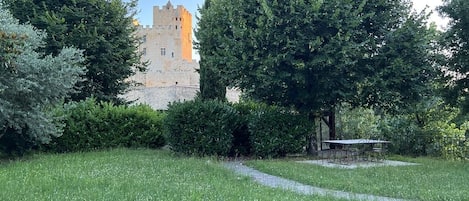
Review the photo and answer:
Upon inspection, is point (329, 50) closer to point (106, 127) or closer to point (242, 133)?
point (242, 133)

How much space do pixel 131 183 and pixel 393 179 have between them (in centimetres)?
546

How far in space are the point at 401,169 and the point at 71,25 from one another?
13.9 metres

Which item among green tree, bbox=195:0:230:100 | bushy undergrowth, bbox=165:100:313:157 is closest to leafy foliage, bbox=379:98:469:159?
bushy undergrowth, bbox=165:100:313:157

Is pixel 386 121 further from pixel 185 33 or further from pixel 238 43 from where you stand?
pixel 185 33

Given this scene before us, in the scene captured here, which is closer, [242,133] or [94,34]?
[242,133]

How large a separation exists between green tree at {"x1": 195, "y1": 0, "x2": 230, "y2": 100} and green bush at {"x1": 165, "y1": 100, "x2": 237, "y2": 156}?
62.0 inches

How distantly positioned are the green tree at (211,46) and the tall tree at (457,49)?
264 inches

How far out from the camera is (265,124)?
45.5 feet

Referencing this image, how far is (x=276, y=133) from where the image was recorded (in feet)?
45.5

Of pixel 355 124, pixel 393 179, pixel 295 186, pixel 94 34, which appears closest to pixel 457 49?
pixel 393 179

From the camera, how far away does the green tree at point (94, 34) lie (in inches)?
683

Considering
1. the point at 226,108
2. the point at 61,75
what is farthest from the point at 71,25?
the point at 226,108

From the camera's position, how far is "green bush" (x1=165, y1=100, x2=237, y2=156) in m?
13.8

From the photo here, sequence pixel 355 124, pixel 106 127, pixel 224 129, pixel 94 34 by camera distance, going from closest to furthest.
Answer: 1. pixel 224 129
2. pixel 106 127
3. pixel 94 34
4. pixel 355 124
